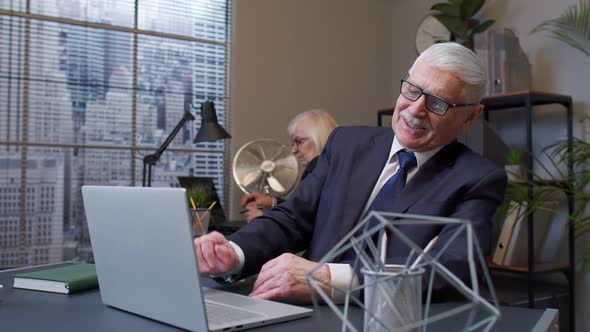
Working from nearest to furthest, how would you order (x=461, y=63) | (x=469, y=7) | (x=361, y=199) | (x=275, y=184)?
1. (x=461, y=63)
2. (x=361, y=199)
3. (x=275, y=184)
4. (x=469, y=7)

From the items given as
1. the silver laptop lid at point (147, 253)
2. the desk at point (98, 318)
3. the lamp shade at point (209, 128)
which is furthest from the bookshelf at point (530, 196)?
the silver laptop lid at point (147, 253)

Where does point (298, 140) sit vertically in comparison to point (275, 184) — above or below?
above

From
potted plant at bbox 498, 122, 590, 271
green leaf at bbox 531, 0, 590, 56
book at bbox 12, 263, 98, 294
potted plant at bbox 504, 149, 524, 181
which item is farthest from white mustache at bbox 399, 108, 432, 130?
green leaf at bbox 531, 0, 590, 56

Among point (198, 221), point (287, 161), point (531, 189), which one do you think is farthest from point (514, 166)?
point (198, 221)

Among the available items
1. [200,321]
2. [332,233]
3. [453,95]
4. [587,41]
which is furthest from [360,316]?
[587,41]

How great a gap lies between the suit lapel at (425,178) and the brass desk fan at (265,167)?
6.03ft

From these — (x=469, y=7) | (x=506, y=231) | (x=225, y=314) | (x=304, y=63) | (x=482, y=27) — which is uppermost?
(x=469, y=7)

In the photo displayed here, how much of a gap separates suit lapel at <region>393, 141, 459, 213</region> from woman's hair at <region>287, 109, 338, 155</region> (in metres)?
1.65

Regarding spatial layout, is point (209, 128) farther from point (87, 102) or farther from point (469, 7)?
point (469, 7)

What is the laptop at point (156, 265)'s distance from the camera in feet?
2.78

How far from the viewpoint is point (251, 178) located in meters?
3.44

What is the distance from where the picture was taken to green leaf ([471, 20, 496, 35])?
11.3ft

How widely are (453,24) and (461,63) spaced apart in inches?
85.2

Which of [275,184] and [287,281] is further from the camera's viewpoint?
[275,184]
